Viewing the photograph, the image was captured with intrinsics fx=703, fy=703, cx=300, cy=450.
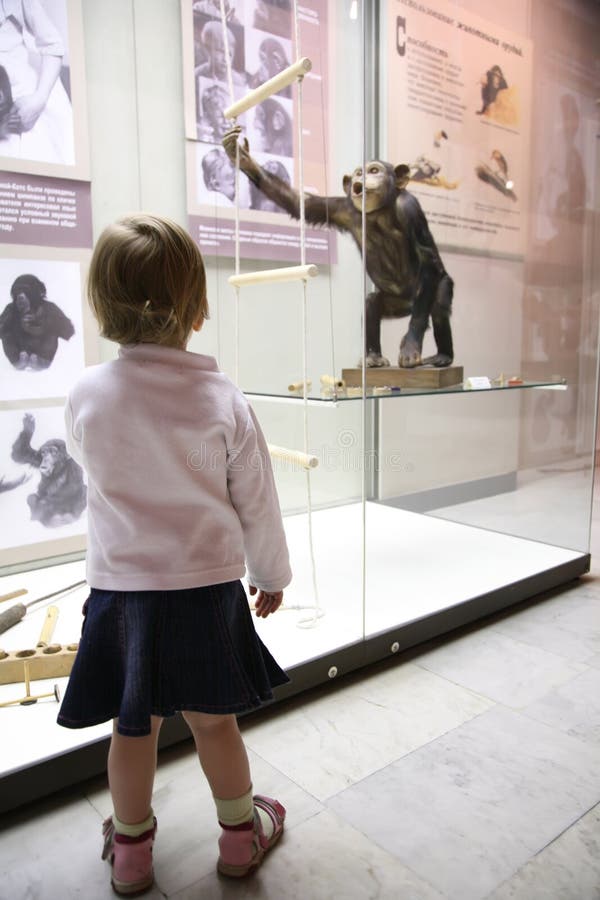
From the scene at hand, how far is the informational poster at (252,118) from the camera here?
1858mm

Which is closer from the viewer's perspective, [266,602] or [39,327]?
[266,602]

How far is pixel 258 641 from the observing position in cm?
106

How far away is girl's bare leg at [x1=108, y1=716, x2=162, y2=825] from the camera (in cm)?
102

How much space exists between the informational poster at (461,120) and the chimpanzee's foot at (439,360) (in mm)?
382

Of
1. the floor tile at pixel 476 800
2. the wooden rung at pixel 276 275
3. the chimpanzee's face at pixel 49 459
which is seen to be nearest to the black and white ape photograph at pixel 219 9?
the wooden rung at pixel 276 275

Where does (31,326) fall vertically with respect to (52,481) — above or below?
above

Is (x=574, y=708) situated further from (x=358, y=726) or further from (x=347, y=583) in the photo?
(x=347, y=583)

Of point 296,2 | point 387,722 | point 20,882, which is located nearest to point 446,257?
point 296,2

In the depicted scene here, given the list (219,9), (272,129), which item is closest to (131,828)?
(272,129)

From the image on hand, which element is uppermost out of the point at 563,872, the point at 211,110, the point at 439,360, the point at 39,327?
the point at 211,110

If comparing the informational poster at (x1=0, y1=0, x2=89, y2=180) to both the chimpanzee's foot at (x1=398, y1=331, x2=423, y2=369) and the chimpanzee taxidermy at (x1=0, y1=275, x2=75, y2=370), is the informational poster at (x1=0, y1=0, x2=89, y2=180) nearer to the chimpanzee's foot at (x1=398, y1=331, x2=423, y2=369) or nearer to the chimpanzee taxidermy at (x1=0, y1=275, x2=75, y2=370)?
the chimpanzee taxidermy at (x1=0, y1=275, x2=75, y2=370)

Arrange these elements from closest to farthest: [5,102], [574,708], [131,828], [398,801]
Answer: [131,828] < [398,801] < [574,708] < [5,102]

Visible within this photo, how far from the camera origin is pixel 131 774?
1.02 m

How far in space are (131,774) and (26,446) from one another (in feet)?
4.51
